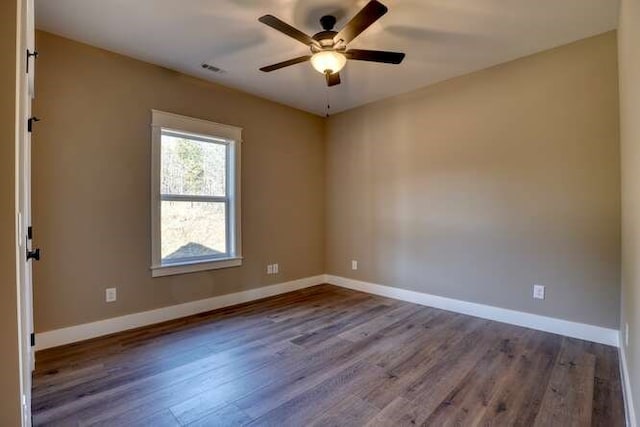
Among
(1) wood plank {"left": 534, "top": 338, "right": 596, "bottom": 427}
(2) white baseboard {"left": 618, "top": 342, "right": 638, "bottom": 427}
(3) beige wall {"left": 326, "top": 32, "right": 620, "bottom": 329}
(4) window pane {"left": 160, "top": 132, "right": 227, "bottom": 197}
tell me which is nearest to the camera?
(2) white baseboard {"left": 618, "top": 342, "right": 638, "bottom": 427}

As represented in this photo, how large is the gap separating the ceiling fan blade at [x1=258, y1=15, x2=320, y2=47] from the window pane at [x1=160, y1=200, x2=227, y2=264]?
6.96 feet

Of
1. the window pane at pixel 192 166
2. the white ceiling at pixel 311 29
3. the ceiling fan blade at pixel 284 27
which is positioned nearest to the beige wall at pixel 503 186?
the white ceiling at pixel 311 29

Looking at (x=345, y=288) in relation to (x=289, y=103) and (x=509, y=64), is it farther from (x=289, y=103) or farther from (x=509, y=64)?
(x=509, y=64)

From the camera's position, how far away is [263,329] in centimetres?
308

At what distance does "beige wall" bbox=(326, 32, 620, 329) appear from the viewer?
2730 millimetres

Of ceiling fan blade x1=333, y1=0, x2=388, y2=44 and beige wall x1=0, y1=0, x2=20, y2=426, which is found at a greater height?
ceiling fan blade x1=333, y1=0, x2=388, y2=44

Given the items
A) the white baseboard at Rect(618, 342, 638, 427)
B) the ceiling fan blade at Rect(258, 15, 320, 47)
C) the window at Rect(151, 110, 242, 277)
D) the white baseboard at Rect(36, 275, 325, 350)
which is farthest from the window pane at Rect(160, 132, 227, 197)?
the white baseboard at Rect(618, 342, 638, 427)

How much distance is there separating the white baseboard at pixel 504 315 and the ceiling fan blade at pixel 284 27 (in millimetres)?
2972

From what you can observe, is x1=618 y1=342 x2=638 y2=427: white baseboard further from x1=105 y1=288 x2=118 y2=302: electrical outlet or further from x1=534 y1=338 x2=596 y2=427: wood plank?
x1=105 y1=288 x2=118 y2=302: electrical outlet

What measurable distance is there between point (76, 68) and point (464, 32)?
3277 mm

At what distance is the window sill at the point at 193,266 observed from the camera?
3260mm

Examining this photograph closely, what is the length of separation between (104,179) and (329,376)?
2.57 m

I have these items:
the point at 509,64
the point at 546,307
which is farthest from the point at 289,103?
the point at 546,307

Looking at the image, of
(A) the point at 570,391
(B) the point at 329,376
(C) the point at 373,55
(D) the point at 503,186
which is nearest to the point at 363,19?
(C) the point at 373,55
